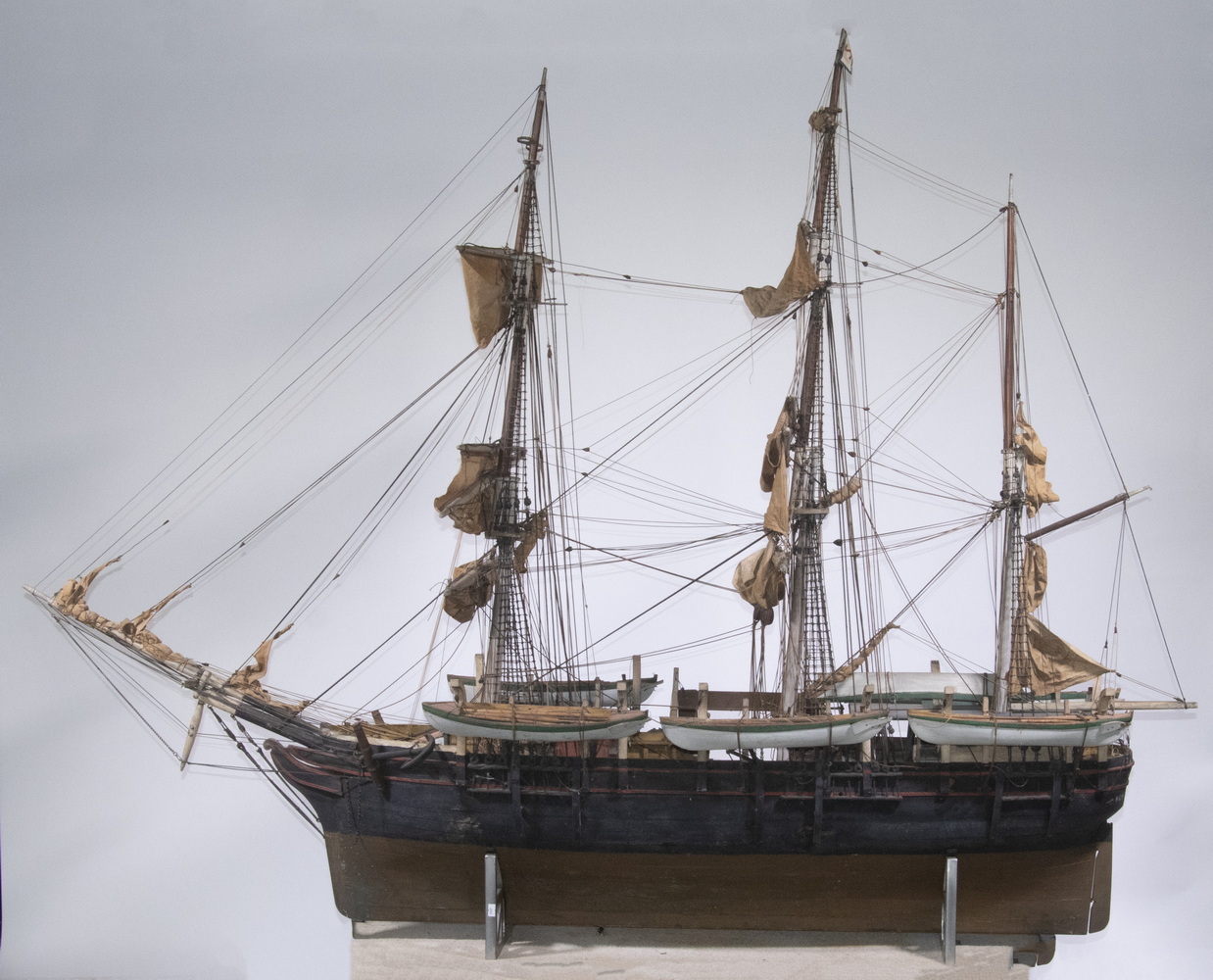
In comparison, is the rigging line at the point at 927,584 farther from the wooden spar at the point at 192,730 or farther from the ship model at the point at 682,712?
the wooden spar at the point at 192,730

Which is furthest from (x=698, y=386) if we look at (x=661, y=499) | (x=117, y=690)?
(x=117, y=690)

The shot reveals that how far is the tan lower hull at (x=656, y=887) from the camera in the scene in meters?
7.63

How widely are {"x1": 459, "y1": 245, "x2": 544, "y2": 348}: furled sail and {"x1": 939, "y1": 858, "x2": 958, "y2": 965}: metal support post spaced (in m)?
4.48

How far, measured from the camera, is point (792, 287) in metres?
7.83

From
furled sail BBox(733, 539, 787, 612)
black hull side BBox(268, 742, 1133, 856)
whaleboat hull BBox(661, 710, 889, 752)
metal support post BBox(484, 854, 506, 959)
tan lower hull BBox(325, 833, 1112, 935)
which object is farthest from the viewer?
furled sail BBox(733, 539, 787, 612)

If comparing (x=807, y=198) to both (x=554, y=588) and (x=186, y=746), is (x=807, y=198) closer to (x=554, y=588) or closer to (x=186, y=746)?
(x=554, y=588)

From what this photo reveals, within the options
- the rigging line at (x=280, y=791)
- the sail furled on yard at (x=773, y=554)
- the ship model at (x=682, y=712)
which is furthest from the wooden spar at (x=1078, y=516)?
the rigging line at (x=280, y=791)

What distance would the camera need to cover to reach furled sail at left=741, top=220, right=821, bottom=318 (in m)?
7.77

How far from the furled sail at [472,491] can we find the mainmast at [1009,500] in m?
3.43

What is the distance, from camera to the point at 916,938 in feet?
25.4

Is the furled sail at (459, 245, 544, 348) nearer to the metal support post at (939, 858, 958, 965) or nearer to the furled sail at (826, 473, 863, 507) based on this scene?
the furled sail at (826, 473, 863, 507)

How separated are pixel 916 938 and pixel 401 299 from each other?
542 cm

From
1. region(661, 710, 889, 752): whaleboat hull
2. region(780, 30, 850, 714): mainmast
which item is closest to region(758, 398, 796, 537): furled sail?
region(780, 30, 850, 714): mainmast

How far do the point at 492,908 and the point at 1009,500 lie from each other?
4.30 meters
